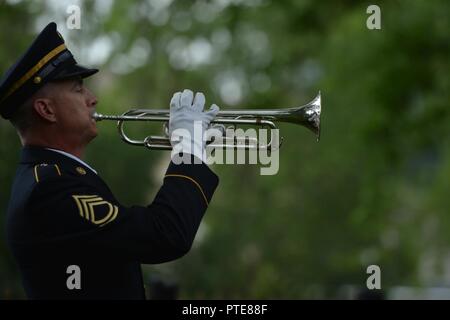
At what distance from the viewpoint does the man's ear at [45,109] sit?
435 centimetres

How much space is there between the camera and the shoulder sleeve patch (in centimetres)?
424

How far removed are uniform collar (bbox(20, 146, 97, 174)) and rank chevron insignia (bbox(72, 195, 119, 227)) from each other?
0.28 metres

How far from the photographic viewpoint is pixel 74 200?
13.6ft

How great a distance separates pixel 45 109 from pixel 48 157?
0.71 ft

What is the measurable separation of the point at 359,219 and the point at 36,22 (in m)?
7.41

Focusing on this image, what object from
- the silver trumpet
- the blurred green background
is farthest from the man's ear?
the blurred green background

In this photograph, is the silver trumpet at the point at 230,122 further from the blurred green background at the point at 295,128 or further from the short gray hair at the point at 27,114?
the blurred green background at the point at 295,128

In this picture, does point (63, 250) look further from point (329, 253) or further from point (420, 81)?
point (329, 253)
